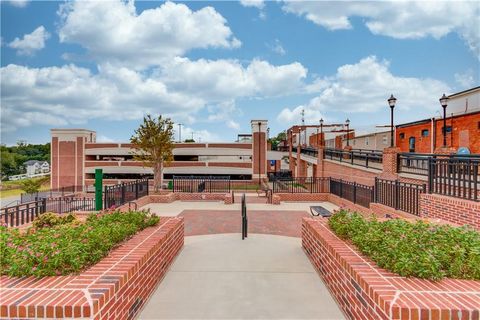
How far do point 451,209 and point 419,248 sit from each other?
3699 mm

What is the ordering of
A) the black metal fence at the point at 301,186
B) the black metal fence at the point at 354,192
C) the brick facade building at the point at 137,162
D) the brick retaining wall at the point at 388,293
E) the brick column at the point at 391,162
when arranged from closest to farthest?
the brick retaining wall at the point at 388,293 < the black metal fence at the point at 354,192 < the brick column at the point at 391,162 < the black metal fence at the point at 301,186 < the brick facade building at the point at 137,162

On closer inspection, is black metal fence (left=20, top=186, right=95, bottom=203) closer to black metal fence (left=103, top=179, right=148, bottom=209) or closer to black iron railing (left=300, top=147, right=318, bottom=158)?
black metal fence (left=103, top=179, right=148, bottom=209)

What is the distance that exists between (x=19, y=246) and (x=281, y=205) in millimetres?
13330

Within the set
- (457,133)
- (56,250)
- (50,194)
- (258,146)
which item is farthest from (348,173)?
(50,194)

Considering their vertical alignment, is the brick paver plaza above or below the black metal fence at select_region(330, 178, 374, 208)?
below

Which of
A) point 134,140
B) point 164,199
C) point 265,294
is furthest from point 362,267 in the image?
point 134,140

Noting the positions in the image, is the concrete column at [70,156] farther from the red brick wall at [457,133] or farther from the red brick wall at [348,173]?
the red brick wall at [457,133]

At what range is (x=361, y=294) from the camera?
132 inches

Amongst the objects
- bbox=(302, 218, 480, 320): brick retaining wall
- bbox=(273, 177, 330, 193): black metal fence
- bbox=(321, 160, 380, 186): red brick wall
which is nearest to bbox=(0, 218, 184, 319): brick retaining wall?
bbox=(302, 218, 480, 320): brick retaining wall

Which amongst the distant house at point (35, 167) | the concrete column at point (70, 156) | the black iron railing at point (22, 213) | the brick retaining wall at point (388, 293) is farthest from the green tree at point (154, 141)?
the distant house at point (35, 167)

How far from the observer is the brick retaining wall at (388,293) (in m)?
2.62

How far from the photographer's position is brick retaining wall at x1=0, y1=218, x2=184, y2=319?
2.68 metres

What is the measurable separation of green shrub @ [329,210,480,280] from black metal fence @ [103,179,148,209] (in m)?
11.2

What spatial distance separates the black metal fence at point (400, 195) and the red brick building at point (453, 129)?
13.5 metres
